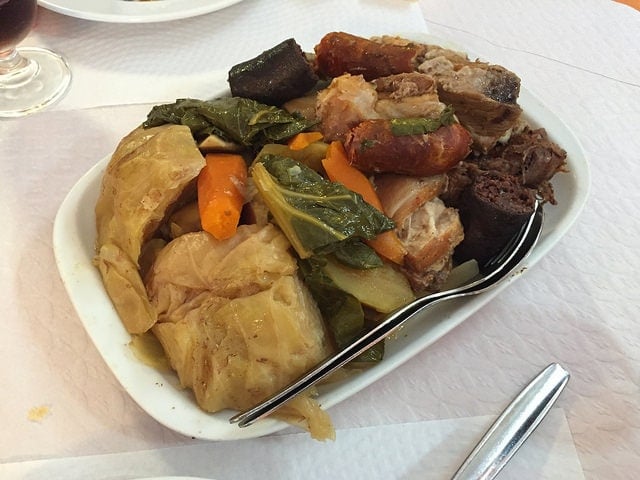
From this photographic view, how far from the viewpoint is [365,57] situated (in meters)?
1.69

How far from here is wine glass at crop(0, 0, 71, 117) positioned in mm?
1919

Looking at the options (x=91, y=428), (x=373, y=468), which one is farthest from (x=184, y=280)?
(x=373, y=468)

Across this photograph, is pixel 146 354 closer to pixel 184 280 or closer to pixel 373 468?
pixel 184 280

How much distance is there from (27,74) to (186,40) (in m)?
0.58

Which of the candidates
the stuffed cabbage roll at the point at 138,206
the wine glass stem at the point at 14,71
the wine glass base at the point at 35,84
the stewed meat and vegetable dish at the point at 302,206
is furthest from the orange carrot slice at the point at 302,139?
the wine glass stem at the point at 14,71

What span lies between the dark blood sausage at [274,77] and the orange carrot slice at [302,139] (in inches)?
7.7

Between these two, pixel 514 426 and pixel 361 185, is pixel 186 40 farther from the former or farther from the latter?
pixel 514 426

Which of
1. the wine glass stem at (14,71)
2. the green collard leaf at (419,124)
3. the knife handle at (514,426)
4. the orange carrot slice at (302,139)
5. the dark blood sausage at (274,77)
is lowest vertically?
the knife handle at (514,426)

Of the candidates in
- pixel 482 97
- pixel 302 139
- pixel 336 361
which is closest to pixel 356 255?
pixel 336 361

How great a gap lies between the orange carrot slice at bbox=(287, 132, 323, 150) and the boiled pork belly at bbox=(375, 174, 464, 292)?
0.20 m

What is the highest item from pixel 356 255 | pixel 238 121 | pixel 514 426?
pixel 238 121

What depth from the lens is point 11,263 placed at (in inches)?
63.7

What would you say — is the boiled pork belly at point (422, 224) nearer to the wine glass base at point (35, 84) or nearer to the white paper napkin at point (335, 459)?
the white paper napkin at point (335, 459)

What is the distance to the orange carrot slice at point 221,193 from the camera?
1327 mm
